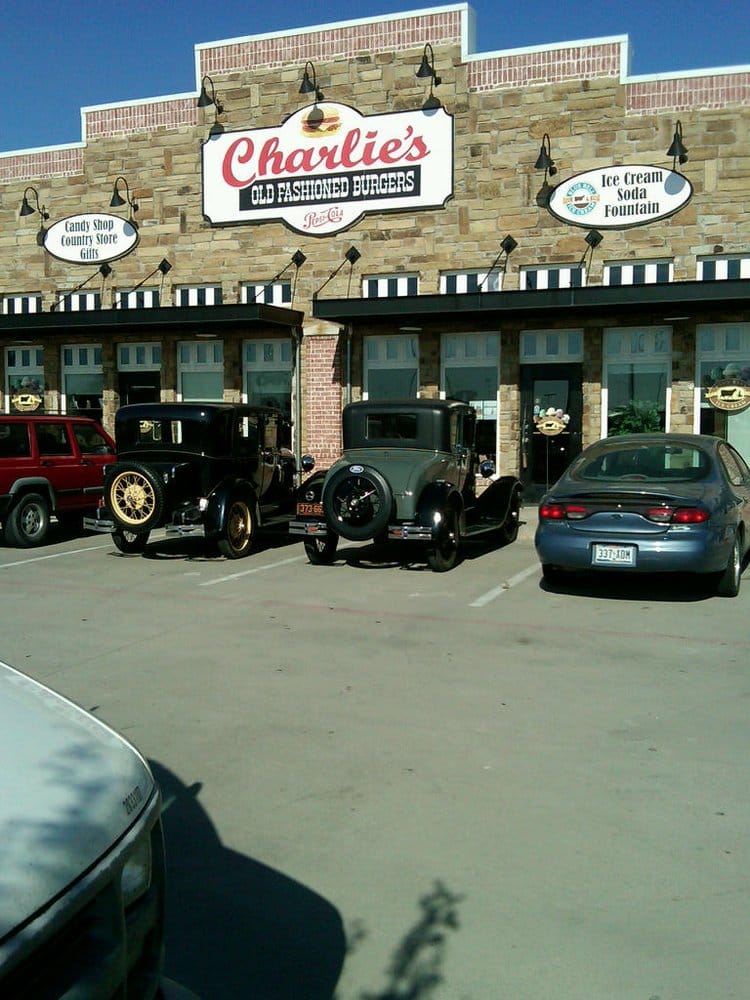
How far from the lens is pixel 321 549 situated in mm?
11820

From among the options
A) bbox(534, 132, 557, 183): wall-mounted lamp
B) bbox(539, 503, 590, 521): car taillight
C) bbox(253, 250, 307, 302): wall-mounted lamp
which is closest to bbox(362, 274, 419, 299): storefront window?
bbox(253, 250, 307, 302): wall-mounted lamp

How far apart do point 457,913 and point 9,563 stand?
393 inches

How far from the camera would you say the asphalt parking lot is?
3.26 metres

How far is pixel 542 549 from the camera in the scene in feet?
31.3

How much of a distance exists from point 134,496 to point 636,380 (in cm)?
936

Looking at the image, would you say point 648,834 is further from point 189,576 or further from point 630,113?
point 630,113

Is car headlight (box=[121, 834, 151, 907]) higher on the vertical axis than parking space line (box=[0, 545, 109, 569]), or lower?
higher

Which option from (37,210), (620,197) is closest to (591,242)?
(620,197)

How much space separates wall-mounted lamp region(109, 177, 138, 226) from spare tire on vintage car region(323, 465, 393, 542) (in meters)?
11.8

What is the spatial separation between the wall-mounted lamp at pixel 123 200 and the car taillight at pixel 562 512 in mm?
13954

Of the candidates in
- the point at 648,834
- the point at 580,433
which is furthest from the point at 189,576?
the point at 580,433

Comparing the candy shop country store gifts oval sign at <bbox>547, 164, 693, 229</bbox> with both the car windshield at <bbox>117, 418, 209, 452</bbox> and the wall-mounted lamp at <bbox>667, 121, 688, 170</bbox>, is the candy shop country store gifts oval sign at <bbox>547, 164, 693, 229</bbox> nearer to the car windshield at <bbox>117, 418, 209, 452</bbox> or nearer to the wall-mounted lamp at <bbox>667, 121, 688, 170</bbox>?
the wall-mounted lamp at <bbox>667, 121, 688, 170</bbox>

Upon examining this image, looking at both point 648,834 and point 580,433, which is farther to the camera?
point 580,433

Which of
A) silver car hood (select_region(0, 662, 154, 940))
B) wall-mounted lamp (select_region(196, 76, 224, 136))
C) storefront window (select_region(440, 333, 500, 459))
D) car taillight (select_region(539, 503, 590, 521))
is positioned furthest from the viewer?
wall-mounted lamp (select_region(196, 76, 224, 136))
